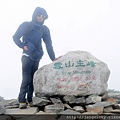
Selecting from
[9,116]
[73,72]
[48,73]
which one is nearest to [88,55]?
[73,72]

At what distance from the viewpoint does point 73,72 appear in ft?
22.1

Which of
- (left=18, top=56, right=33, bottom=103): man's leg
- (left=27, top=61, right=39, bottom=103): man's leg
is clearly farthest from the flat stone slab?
(left=27, top=61, right=39, bottom=103): man's leg

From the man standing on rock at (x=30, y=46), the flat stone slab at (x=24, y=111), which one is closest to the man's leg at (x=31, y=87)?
the man standing on rock at (x=30, y=46)

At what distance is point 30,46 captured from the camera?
6.50 metres

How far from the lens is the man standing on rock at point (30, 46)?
21.2ft

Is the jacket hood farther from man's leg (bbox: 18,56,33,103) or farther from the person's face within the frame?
man's leg (bbox: 18,56,33,103)

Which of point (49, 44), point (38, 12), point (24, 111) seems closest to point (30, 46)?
point (49, 44)

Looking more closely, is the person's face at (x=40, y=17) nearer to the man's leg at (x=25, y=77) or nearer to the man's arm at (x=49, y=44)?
the man's arm at (x=49, y=44)

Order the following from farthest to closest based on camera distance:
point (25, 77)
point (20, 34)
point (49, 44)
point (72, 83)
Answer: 1. point (49, 44)
2. point (72, 83)
3. point (25, 77)
4. point (20, 34)

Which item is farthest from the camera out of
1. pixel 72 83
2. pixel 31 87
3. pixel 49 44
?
pixel 49 44

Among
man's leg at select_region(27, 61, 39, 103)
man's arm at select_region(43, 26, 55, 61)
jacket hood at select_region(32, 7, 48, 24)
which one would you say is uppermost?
jacket hood at select_region(32, 7, 48, 24)

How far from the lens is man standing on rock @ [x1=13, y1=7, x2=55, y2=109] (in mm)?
6465

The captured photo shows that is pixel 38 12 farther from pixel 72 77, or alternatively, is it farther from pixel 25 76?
pixel 72 77

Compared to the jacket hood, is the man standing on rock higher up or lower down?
lower down
